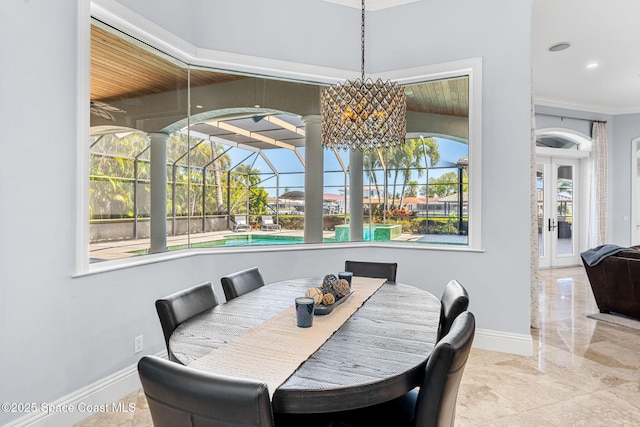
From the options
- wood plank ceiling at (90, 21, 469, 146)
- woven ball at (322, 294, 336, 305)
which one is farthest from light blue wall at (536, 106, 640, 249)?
woven ball at (322, 294, 336, 305)

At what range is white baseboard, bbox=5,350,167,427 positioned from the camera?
6.43ft

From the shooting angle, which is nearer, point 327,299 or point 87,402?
point 327,299

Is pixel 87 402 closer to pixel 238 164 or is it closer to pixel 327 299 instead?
pixel 327 299

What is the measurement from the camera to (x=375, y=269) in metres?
2.85

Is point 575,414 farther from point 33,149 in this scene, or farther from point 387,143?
point 33,149

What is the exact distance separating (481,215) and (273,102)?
223 centimetres

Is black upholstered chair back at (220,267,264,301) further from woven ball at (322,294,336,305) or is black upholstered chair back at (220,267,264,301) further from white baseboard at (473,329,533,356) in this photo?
white baseboard at (473,329,533,356)

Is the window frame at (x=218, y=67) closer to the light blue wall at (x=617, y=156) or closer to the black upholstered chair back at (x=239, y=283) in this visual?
the black upholstered chair back at (x=239, y=283)

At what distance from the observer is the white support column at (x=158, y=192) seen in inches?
115

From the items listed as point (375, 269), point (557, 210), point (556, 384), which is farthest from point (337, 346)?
point (557, 210)

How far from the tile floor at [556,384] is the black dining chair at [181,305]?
2.81 ft

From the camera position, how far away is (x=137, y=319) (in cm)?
256

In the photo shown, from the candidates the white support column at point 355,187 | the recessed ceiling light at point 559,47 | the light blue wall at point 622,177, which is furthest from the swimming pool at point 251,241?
the light blue wall at point 622,177

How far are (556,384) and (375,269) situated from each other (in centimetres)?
148
